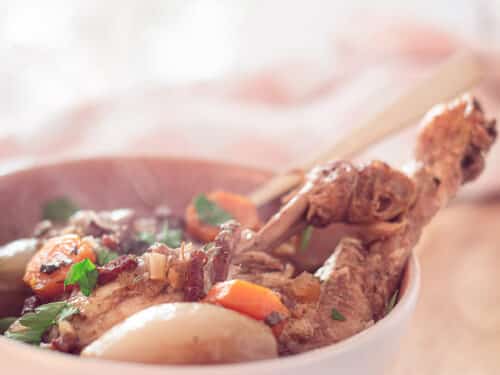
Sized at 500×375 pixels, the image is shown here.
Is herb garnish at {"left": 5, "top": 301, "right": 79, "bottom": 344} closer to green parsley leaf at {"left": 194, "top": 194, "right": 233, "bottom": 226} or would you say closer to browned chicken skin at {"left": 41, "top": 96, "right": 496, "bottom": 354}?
browned chicken skin at {"left": 41, "top": 96, "right": 496, "bottom": 354}

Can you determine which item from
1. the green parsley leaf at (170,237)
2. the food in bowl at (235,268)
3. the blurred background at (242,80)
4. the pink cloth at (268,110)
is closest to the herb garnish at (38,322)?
the food in bowl at (235,268)

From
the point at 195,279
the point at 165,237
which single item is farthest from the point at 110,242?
the point at 195,279

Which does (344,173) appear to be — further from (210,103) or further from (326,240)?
(210,103)

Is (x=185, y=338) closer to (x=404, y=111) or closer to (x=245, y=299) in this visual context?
(x=245, y=299)

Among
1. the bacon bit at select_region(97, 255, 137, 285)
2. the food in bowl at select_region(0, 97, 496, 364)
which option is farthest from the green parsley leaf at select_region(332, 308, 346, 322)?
the bacon bit at select_region(97, 255, 137, 285)

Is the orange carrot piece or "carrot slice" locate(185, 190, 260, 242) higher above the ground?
the orange carrot piece

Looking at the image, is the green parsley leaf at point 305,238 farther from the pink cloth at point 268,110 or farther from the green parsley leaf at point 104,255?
the pink cloth at point 268,110
